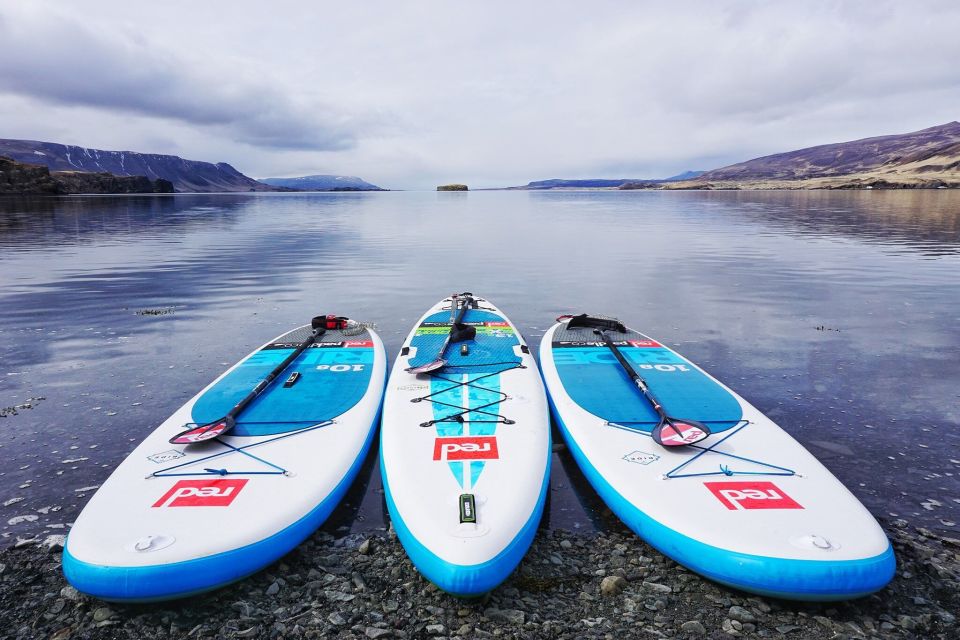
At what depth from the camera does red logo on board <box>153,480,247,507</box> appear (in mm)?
5129

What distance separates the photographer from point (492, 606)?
4.58m

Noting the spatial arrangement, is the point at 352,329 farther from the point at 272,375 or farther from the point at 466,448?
the point at 466,448

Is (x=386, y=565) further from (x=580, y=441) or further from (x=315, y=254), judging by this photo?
(x=315, y=254)

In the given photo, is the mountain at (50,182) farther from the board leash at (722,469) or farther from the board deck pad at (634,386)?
the board leash at (722,469)

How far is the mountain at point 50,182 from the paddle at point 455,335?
14445 cm

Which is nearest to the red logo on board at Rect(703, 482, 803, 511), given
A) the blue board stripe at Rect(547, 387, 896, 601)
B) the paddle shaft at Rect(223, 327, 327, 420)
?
the blue board stripe at Rect(547, 387, 896, 601)

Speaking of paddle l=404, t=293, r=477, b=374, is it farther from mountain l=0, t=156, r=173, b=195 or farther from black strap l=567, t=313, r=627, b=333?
mountain l=0, t=156, r=173, b=195

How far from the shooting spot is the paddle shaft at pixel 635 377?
7069mm

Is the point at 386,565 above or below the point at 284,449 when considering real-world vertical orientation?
below

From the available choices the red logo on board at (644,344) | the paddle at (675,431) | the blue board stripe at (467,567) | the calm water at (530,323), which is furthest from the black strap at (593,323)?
the blue board stripe at (467,567)

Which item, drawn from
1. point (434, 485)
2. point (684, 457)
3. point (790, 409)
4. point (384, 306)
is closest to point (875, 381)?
point (790, 409)

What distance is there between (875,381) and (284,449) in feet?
33.3

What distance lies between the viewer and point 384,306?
51.5ft

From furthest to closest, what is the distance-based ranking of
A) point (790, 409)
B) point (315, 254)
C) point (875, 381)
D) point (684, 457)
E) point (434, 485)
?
point (315, 254) < point (875, 381) < point (790, 409) < point (684, 457) < point (434, 485)
